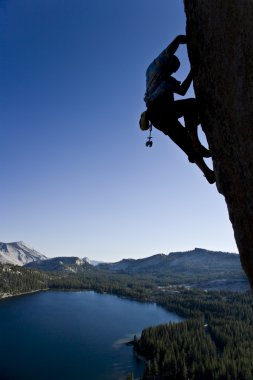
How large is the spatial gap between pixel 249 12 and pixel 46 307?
14805 centimetres

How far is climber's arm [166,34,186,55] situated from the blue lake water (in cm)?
6673

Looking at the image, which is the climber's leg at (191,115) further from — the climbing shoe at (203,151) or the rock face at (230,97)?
the rock face at (230,97)

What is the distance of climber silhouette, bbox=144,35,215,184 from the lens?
16.9 ft

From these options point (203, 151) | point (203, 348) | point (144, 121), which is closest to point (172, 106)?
point (144, 121)

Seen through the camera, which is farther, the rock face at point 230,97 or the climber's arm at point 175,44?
the climber's arm at point 175,44

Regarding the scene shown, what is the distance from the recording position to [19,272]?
19988cm

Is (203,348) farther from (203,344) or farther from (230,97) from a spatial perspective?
(230,97)

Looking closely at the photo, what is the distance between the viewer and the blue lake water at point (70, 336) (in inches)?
2648

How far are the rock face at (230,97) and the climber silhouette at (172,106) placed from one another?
0.29m

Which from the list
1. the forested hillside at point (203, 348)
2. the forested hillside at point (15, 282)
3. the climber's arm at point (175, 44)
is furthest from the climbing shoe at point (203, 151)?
the forested hillside at point (15, 282)

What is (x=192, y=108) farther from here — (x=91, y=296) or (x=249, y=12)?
(x=91, y=296)

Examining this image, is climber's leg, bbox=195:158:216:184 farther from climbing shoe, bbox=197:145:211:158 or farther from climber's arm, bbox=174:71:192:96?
climber's arm, bbox=174:71:192:96

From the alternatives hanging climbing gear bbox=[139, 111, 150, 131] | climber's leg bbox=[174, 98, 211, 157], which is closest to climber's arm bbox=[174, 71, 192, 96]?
climber's leg bbox=[174, 98, 211, 157]

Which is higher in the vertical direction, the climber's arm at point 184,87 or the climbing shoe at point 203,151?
the climber's arm at point 184,87
